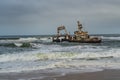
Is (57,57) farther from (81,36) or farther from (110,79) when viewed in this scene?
(81,36)

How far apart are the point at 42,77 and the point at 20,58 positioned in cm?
1051

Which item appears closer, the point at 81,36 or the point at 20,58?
the point at 20,58

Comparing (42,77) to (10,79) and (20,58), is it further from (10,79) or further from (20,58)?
(20,58)

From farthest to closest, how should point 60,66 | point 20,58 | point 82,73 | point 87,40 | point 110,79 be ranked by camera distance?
point 87,40
point 20,58
point 60,66
point 82,73
point 110,79

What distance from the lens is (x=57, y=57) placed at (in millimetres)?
25344

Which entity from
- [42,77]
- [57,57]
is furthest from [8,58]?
[42,77]

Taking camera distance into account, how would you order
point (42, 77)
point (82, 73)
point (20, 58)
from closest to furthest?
point (42, 77) → point (82, 73) → point (20, 58)

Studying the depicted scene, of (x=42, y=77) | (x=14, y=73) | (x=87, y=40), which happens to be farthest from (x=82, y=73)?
(x=87, y=40)

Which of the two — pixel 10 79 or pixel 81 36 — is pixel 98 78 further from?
pixel 81 36

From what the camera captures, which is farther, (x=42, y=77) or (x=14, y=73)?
(x=14, y=73)

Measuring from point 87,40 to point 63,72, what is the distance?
40.9 m

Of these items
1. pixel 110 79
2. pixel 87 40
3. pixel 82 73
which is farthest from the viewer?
pixel 87 40

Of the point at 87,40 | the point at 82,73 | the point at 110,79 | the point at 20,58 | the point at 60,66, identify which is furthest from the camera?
the point at 87,40

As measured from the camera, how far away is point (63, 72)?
51.2 ft
